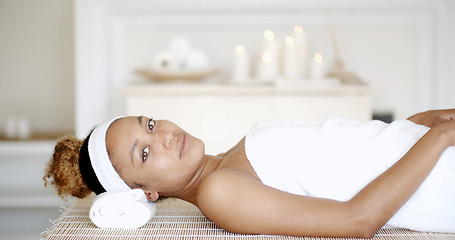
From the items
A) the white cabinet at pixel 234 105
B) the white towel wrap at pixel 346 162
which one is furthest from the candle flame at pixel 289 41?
the white towel wrap at pixel 346 162

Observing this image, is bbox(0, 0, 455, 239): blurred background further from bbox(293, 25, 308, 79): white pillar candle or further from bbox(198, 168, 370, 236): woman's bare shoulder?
bbox(198, 168, 370, 236): woman's bare shoulder

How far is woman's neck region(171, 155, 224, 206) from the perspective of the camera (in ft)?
6.15

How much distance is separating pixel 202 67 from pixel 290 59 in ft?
1.92

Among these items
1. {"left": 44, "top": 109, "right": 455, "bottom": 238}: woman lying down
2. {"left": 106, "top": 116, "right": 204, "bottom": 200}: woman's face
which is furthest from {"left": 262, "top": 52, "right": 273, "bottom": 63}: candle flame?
{"left": 106, "top": 116, "right": 204, "bottom": 200}: woman's face

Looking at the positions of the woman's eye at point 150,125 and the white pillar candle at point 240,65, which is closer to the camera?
the woman's eye at point 150,125

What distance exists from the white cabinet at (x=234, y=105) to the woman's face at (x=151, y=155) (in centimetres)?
144

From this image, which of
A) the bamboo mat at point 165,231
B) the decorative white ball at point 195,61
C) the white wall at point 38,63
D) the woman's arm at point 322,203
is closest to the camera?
the woman's arm at point 322,203

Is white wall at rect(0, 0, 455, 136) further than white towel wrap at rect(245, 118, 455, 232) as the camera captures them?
Yes

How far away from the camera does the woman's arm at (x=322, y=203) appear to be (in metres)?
1.51

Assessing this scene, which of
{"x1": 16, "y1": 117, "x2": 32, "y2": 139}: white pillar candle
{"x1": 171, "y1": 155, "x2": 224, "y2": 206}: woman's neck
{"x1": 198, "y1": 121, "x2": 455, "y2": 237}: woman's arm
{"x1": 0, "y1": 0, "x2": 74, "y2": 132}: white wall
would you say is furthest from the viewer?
{"x1": 0, "y1": 0, "x2": 74, "y2": 132}: white wall

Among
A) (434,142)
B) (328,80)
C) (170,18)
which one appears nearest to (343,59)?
(328,80)

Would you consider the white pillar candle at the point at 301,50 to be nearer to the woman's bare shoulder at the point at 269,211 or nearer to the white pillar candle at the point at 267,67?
the white pillar candle at the point at 267,67

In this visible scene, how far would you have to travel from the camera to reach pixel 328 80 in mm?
3252

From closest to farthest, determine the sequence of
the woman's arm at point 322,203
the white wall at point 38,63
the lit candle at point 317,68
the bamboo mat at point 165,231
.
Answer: the woman's arm at point 322,203 → the bamboo mat at point 165,231 → the lit candle at point 317,68 → the white wall at point 38,63
